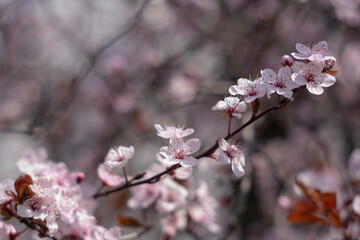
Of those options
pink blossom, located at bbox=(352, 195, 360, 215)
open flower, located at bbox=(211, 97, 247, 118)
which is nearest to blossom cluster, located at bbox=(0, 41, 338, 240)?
open flower, located at bbox=(211, 97, 247, 118)

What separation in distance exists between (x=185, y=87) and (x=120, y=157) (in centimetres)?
207

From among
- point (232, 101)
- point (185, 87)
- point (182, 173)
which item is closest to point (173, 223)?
point (182, 173)

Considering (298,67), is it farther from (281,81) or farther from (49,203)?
(49,203)

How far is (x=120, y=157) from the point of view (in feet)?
4.46

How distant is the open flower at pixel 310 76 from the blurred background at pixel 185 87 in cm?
90

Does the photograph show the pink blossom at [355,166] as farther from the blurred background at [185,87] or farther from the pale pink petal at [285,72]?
the pale pink petal at [285,72]

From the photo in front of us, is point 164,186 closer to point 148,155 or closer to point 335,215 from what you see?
point 335,215

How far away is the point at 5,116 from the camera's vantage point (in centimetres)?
375

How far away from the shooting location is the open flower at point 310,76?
117 cm

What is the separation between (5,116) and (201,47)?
191 centimetres

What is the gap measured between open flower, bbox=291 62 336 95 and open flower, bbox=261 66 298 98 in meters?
0.02

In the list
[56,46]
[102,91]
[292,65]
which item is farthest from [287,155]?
[56,46]

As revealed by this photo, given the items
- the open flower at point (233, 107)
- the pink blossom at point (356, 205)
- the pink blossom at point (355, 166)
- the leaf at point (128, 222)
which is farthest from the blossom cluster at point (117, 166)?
the pink blossom at point (355, 166)

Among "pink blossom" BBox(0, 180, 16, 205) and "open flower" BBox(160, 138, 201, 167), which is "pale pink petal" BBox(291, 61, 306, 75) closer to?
"open flower" BBox(160, 138, 201, 167)
